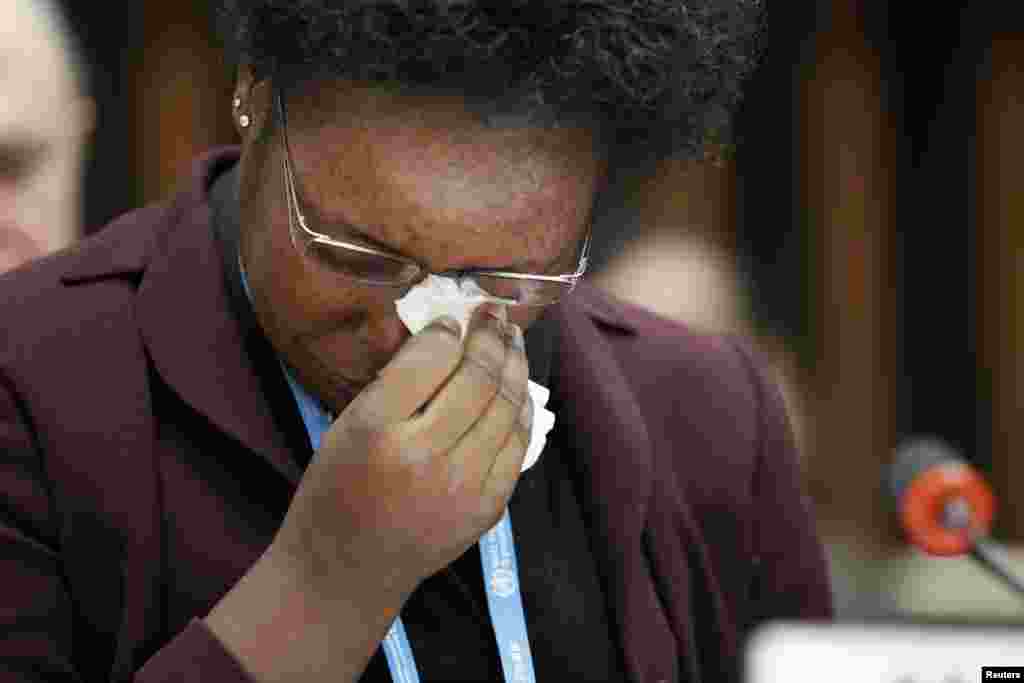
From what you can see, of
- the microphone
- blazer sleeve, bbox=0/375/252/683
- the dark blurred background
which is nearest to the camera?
blazer sleeve, bbox=0/375/252/683

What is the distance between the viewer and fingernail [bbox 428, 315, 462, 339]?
1568 millimetres

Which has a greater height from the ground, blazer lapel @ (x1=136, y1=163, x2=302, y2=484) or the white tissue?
the white tissue

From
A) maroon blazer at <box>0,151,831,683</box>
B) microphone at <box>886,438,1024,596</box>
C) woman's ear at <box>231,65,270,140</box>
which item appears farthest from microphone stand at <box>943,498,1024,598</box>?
woman's ear at <box>231,65,270,140</box>

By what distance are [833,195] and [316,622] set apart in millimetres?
3552

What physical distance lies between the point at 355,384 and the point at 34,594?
0.41 meters

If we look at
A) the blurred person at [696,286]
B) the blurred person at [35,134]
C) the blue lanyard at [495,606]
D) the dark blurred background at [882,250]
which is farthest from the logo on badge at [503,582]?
the dark blurred background at [882,250]

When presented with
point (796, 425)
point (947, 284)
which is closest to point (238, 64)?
point (796, 425)

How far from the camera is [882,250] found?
478cm

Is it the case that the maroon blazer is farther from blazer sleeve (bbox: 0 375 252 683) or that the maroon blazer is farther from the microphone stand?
the microphone stand

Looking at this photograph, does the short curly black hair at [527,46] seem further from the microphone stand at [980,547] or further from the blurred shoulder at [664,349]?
the microphone stand at [980,547]

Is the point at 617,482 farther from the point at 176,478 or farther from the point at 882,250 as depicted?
the point at 882,250

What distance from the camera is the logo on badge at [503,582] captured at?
1734mm

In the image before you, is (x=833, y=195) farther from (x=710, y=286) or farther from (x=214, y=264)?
(x=214, y=264)

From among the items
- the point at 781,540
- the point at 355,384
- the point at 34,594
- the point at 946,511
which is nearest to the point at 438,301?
the point at 355,384
